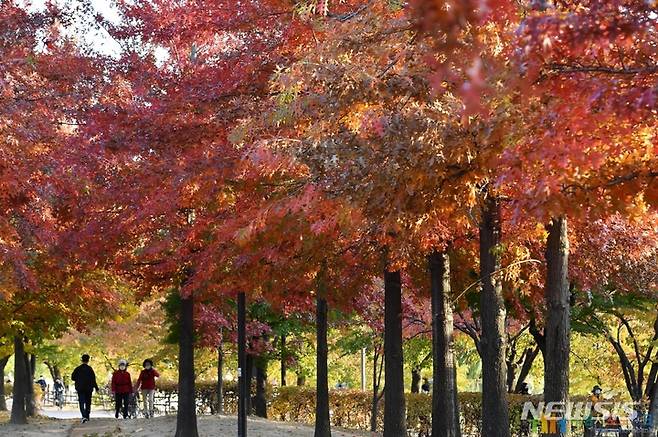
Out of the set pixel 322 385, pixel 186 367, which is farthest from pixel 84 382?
pixel 322 385

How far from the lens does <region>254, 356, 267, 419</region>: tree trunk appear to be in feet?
95.8

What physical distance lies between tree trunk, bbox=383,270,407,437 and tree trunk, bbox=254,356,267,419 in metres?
12.1

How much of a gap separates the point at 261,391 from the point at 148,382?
5988 millimetres

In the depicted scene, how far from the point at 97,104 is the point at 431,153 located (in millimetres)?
8584

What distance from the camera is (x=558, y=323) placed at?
11.4 metres

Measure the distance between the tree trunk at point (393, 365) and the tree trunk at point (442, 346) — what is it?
80 cm

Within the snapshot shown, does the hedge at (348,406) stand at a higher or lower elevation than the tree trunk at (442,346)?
lower

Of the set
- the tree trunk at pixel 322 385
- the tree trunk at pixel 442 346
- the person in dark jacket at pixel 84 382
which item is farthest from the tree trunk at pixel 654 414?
the person in dark jacket at pixel 84 382

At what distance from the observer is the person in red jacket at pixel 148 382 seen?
2433 centimetres

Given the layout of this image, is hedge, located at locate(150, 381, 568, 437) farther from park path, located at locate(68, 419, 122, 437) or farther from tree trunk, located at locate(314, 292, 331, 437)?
park path, located at locate(68, 419, 122, 437)

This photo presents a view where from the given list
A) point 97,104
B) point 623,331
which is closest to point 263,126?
point 97,104
